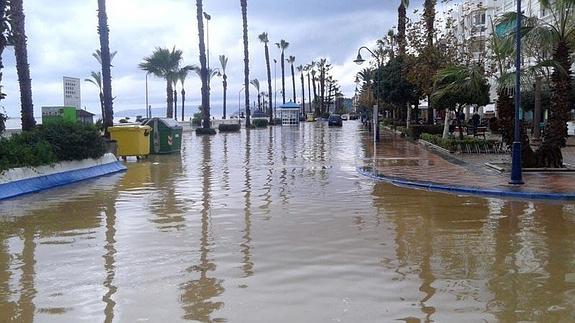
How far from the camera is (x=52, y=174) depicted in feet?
52.8

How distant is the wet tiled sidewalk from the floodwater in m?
1.71

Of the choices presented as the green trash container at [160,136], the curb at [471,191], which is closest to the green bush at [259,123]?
the green trash container at [160,136]

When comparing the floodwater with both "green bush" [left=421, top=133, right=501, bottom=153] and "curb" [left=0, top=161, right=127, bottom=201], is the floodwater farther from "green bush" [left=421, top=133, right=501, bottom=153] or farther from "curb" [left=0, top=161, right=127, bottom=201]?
"green bush" [left=421, top=133, right=501, bottom=153]

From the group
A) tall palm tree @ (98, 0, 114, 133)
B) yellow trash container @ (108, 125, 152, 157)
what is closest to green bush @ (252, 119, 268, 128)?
tall palm tree @ (98, 0, 114, 133)

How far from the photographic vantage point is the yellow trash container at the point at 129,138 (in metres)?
24.1

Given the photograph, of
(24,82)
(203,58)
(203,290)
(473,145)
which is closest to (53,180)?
(24,82)

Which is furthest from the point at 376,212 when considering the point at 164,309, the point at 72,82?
the point at 72,82

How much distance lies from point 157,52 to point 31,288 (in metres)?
60.8

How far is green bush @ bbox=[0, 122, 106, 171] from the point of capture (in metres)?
14.7

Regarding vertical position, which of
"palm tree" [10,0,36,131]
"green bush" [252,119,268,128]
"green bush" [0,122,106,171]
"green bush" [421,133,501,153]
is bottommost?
"green bush" [421,133,501,153]

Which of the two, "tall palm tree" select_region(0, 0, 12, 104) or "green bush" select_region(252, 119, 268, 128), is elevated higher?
"tall palm tree" select_region(0, 0, 12, 104)

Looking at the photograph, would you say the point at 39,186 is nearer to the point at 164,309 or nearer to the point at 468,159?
the point at 164,309

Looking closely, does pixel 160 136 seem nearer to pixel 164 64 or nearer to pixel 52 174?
pixel 52 174

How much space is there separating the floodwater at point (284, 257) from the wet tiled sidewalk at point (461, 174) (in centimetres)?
171
